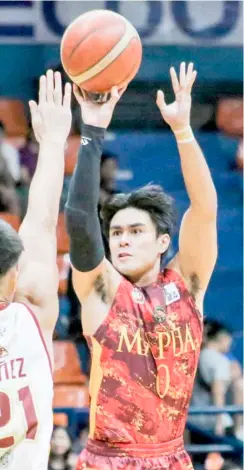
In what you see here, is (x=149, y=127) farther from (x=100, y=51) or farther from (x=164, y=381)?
(x=164, y=381)

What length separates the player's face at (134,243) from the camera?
15.9 ft

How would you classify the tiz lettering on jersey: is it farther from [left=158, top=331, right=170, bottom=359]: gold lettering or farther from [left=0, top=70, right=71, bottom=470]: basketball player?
[left=158, top=331, right=170, bottom=359]: gold lettering

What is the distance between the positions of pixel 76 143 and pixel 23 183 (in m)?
0.88

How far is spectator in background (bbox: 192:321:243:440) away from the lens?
9.20 metres

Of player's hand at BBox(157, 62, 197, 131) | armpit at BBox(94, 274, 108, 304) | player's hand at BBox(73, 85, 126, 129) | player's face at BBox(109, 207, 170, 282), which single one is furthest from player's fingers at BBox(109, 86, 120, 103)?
armpit at BBox(94, 274, 108, 304)

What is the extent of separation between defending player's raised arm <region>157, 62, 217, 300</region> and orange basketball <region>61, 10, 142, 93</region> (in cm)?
→ 23

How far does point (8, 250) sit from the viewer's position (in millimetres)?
3488

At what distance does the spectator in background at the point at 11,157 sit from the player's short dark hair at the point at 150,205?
16.4ft

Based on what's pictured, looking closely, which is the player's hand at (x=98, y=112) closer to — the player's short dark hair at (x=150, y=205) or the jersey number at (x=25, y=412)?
the player's short dark hair at (x=150, y=205)

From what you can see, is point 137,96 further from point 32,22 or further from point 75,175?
point 75,175

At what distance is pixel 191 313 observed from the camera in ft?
15.9

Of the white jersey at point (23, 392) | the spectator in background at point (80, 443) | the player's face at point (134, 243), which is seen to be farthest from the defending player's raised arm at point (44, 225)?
the spectator in background at point (80, 443)

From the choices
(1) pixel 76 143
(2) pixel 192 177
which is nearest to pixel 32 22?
(1) pixel 76 143

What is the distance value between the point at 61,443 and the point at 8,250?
4.53 metres
